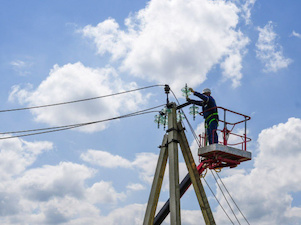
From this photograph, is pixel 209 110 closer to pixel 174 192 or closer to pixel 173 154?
pixel 173 154

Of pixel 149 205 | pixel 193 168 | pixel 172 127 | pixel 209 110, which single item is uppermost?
pixel 209 110

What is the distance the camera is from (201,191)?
14.8m

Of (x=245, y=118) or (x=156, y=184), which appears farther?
(x=245, y=118)

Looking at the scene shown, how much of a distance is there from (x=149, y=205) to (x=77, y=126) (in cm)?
410

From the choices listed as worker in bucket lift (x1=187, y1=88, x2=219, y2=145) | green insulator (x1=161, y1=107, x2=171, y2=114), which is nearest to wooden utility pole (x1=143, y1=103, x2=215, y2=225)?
green insulator (x1=161, y1=107, x2=171, y2=114)

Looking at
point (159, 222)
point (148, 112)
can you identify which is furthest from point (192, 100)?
point (159, 222)

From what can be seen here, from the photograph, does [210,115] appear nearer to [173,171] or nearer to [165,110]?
[165,110]

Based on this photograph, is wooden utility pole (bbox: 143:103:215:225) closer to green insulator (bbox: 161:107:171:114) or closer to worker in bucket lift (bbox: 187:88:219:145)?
green insulator (bbox: 161:107:171:114)

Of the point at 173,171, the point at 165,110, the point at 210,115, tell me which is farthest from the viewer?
the point at 210,115

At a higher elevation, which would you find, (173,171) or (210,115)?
(210,115)

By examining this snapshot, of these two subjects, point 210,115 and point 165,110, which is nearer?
point 165,110

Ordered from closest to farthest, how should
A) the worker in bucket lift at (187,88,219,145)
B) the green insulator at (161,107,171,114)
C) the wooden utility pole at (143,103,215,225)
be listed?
the wooden utility pole at (143,103,215,225)
the green insulator at (161,107,171,114)
the worker in bucket lift at (187,88,219,145)

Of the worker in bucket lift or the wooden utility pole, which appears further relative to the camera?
the worker in bucket lift

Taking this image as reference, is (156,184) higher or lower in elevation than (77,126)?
lower
